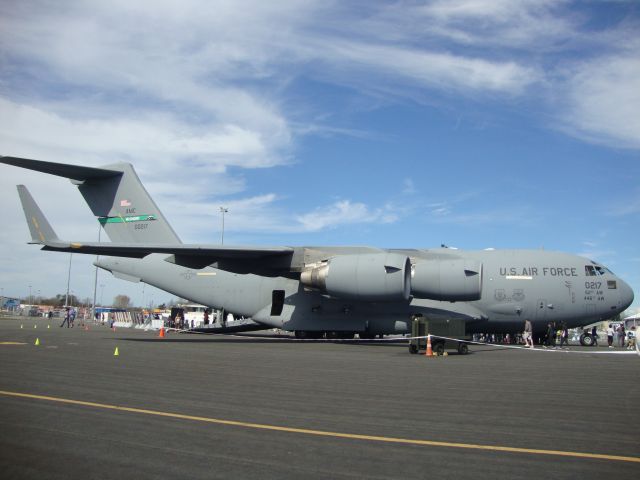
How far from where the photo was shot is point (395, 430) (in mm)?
6430

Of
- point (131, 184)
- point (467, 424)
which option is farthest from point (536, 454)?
point (131, 184)

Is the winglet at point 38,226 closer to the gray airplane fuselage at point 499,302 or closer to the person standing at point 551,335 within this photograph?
the gray airplane fuselage at point 499,302

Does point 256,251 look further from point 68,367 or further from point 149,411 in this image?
point 149,411

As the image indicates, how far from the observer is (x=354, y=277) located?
873 inches

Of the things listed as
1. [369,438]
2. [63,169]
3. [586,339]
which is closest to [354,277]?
[63,169]

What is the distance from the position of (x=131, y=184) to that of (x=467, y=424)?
75.6 ft

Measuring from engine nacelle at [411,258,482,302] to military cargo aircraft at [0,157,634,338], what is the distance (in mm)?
38

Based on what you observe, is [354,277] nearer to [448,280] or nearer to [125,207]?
[448,280]

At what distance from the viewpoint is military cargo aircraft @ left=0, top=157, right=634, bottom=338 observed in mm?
22078

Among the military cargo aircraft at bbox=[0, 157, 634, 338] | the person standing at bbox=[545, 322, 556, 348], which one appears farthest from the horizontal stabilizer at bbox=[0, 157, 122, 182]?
the person standing at bbox=[545, 322, 556, 348]

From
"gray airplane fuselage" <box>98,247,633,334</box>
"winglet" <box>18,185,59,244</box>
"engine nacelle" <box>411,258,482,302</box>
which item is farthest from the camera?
"gray airplane fuselage" <box>98,247,633,334</box>

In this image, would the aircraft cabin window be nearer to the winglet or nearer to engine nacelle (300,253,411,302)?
engine nacelle (300,253,411,302)

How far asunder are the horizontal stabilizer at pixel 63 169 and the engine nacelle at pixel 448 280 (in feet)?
46.9

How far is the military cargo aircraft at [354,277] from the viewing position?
22.1 m
